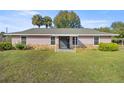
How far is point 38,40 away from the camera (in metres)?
29.2

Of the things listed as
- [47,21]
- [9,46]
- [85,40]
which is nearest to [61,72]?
[9,46]

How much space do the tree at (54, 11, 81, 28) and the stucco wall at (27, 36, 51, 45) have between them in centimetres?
2225

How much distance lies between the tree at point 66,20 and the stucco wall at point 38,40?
2225cm

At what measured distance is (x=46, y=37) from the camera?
29297mm

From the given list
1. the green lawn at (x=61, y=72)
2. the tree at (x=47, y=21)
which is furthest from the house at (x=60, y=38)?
the tree at (x=47, y=21)

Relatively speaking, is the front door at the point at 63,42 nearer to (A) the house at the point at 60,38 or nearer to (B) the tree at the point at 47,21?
(A) the house at the point at 60,38

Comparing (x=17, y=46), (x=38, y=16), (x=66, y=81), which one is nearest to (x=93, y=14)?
(x=38, y=16)

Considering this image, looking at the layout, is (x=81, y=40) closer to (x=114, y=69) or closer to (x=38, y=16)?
(x=114, y=69)

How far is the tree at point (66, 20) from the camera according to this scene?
51.2 metres

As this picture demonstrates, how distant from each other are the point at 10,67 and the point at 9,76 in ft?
7.31

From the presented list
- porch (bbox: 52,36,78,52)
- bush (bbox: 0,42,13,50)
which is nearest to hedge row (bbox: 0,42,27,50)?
bush (bbox: 0,42,13,50)

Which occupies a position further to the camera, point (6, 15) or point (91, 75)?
point (6, 15)
